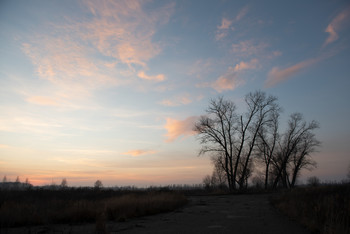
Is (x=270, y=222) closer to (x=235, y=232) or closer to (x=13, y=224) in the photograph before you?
(x=235, y=232)

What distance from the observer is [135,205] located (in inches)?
440

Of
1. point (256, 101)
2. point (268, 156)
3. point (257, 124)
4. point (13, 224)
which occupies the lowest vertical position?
point (13, 224)

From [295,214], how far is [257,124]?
89.4ft

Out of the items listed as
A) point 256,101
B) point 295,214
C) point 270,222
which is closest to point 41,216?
point 270,222

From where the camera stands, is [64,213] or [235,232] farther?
[64,213]

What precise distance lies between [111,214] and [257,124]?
29328mm

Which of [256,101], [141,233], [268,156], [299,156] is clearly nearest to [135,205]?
[141,233]

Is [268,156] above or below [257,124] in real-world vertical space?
below

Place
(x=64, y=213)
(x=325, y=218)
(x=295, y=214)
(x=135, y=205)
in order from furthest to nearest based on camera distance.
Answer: (x=135, y=205), (x=64, y=213), (x=295, y=214), (x=325, y=218)

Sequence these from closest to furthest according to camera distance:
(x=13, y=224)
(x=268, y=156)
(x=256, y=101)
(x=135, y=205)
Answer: (x=13, y=224) → (x=135, y=205) → (x=256, y=101) → (x=268, y=156)

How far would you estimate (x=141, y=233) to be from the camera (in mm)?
6703

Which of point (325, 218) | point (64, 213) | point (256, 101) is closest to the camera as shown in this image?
point (325, 218)

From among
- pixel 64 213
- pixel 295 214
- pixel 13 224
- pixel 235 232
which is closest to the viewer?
pixel 235 232

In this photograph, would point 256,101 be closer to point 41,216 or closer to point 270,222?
point 270,222
